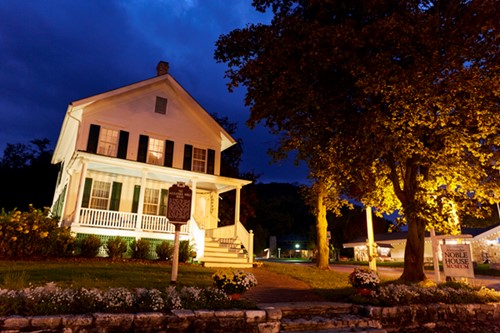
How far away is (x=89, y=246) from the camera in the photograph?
46.1 ft

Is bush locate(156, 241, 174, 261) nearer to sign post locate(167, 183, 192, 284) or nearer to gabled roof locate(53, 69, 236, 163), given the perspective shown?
sign post locate(167, 183, 192, 284)

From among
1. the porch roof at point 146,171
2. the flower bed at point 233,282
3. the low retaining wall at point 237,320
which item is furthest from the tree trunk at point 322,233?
the flower bed at point 233,282

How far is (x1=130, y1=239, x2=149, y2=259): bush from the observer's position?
15.1m

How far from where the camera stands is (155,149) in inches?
739

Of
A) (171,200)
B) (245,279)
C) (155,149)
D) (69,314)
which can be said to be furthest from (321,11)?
(155,149)

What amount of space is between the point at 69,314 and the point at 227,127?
24119mm

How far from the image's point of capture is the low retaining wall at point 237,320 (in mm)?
5152

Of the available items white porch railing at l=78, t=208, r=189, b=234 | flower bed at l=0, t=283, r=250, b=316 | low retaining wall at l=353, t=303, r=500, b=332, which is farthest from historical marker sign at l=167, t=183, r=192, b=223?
white porch railing at l=78, t=208, r=189, b=234

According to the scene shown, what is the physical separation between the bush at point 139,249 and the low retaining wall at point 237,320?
32.3ft

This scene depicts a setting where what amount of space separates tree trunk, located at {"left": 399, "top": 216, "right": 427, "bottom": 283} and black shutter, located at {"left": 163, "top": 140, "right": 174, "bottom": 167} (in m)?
12.6

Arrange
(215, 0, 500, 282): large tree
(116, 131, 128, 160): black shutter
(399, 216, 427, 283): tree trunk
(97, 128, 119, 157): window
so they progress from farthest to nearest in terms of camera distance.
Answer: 1. (116, 131, 128, 160): black shutter
2. (97, 128, 119, 157): window
3. (399, 216, 427, 283): tree trunk
4. (215, 0, 500, 282): large tree

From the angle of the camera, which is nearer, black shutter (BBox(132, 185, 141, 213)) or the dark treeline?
black shutter (BBox(132, 185, 141, 213))

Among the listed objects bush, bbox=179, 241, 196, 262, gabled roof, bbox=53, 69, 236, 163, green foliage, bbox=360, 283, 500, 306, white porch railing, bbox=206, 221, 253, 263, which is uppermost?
gabled roof, bbox=53, 69, 236, 163

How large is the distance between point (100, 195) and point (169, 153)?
4196mm
